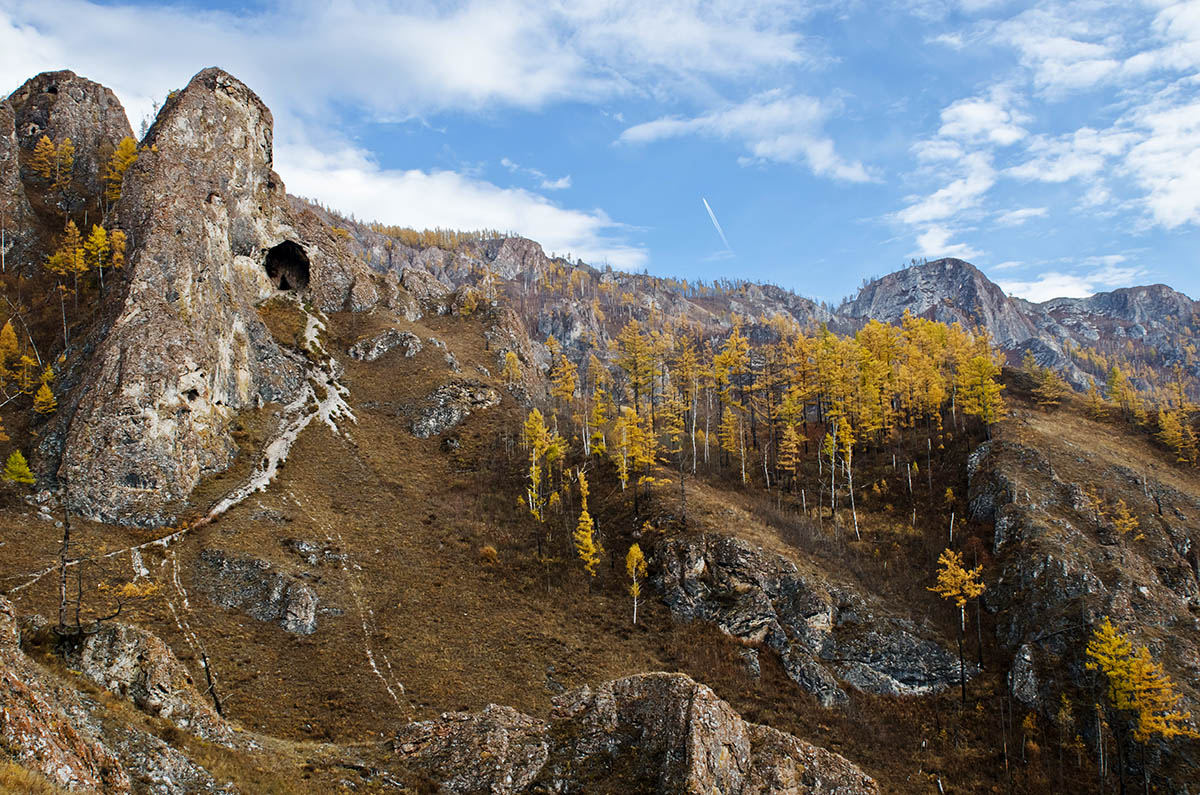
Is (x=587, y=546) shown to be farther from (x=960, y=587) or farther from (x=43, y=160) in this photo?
(x=43, y=160)

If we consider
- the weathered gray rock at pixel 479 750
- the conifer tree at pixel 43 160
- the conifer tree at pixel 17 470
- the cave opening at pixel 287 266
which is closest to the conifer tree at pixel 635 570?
the weathered gray rock at pixel 479 750

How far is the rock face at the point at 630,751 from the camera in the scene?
2114 cm

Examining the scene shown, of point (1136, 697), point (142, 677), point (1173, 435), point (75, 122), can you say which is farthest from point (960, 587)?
point (75, 122)

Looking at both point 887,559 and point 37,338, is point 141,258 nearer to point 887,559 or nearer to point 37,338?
point 37,338

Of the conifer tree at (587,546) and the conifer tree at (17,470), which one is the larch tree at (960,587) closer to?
the conifer tree at (587,546)

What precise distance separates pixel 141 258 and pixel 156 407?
18672mm

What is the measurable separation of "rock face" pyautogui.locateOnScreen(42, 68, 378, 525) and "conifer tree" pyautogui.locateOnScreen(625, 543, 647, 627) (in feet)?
125

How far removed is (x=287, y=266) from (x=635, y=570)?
77891 mm

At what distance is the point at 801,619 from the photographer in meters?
44.4

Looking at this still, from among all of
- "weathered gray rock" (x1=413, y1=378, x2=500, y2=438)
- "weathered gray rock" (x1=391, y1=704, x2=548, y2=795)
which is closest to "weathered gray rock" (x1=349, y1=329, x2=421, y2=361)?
"weathered gray rock" (x1=413, y1=378, x2=500, y2=438)

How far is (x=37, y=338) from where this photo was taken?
195 feet

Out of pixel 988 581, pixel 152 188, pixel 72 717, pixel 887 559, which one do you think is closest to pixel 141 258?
pixel 152 188

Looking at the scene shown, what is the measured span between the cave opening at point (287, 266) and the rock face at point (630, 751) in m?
83.8

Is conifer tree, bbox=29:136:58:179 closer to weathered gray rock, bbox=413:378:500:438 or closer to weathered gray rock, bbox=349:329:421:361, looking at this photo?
weathered gray rock, bbox=349:329:421:361
